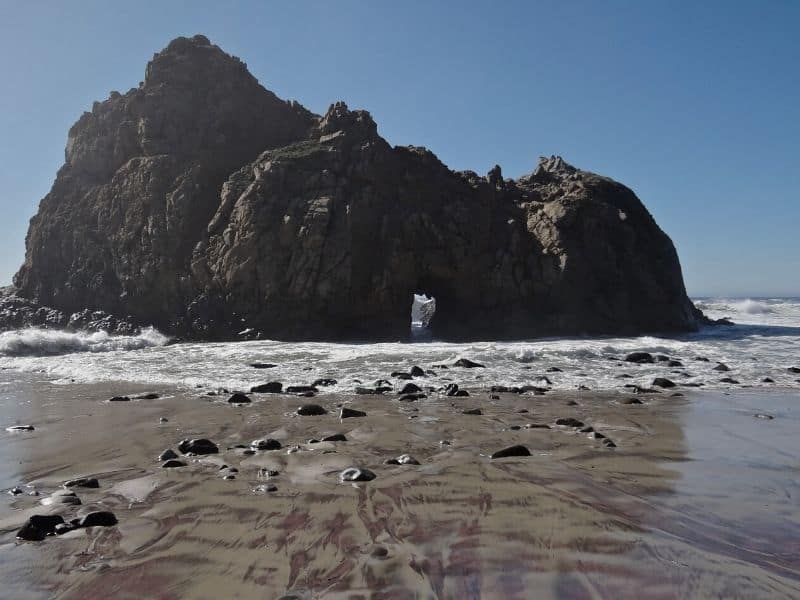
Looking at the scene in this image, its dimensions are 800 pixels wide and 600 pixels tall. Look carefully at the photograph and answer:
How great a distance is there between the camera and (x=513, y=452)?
760 cm

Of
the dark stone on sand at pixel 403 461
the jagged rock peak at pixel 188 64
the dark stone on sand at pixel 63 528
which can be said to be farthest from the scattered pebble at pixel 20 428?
the jagged rock peak at pixel 188 64

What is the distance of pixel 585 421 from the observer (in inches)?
395

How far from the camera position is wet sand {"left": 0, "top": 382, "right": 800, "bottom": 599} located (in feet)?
13.4

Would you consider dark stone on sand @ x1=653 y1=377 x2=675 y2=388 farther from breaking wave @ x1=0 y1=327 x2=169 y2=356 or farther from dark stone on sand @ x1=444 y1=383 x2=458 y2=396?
breaking wave @ x1=0 y1=327 x2=169 y2=356

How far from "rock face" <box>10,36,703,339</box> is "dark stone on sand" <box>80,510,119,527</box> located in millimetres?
23503

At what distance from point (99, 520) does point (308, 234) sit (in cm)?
2486

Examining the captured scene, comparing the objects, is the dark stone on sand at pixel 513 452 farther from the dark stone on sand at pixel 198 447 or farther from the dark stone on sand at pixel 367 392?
the dark stone on sand at pixel 367 392

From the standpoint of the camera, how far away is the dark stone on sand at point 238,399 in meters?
12.0

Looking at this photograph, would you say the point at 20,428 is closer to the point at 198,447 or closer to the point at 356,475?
the point at 198,447

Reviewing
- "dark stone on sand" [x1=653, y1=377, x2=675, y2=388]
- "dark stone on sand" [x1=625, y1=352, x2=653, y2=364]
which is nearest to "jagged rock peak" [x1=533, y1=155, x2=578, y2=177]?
"dark stone on sand" [x1=625, y1=352, x2=653, y2=364]

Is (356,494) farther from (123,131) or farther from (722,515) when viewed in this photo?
(123,131)

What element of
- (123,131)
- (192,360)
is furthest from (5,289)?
(192,360)

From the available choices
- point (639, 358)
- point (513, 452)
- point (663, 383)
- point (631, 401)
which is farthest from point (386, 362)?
point (513, 452)

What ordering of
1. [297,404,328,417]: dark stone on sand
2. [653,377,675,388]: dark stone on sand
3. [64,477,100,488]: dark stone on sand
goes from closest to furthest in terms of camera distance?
[64,477,100,488]: dark stone on sand → [297,404,328,417]: dark stone on sand → [653,377,675,388]: dark stone on sand
